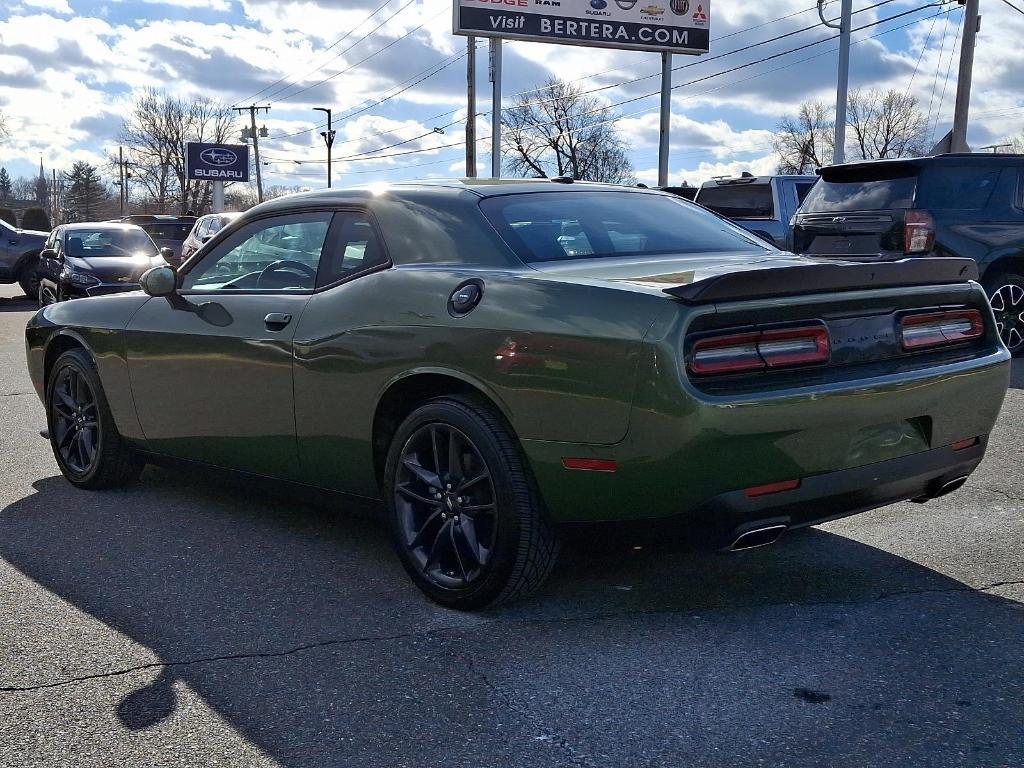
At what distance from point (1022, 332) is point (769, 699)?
8.52 meters

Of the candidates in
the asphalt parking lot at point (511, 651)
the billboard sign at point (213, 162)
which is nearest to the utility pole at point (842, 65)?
the asphalt parking lot at point (511, 651)

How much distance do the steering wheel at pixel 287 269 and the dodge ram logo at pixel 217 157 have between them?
209ft

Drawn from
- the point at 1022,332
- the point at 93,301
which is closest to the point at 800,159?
the point at 1022,332

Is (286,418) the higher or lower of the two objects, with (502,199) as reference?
lower

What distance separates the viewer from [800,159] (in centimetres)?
8925

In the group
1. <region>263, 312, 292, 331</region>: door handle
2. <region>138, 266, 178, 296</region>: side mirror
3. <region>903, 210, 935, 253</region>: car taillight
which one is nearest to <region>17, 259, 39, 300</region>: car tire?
<region>903, 210, 935, 253</region>: car taillight

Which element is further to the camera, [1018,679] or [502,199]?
[502,199]

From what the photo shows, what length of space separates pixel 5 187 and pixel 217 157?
385ft

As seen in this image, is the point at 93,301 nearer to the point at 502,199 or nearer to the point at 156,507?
the point at 156,507

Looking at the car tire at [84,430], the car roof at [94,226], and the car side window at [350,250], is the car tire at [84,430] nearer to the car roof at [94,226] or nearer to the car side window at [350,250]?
the car side window at [350,250]

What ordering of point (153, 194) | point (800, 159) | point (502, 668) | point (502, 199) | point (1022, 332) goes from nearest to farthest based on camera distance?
point (502, 668)
point (502, 199)
point (1022, 332)
point (800, 159)
point (153, 194)

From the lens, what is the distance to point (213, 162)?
65625 mm

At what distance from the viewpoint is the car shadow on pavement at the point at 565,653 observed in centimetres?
282

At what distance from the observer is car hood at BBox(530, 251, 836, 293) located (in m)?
3.43
